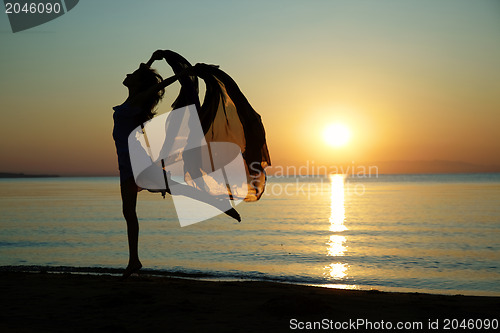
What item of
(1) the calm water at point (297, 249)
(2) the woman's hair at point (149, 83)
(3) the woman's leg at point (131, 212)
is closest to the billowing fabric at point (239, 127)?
(2) the woman's hair at point (149, 83)

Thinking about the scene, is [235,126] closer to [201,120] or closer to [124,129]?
[201,120]

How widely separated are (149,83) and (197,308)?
3.32 metres

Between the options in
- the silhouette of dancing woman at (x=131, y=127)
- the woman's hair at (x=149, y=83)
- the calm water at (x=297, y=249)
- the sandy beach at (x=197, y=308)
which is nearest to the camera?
the sandy beach at (x=197, y=308)

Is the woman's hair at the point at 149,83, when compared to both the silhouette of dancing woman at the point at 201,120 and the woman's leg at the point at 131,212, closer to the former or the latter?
the silhouette of dancing woman at the point at 201,120

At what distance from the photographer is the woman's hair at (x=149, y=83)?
7.36 meters

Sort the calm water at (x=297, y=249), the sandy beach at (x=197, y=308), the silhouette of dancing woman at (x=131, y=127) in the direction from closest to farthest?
the sandy beach at (x=197, y=308) → the silhouette of dancing woman at (x=131, y=127) → the calm water at (x=297, y=249)

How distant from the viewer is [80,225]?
25.6 metres

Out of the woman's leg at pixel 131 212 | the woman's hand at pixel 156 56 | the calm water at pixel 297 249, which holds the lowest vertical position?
the calm water at pixel 297 249
